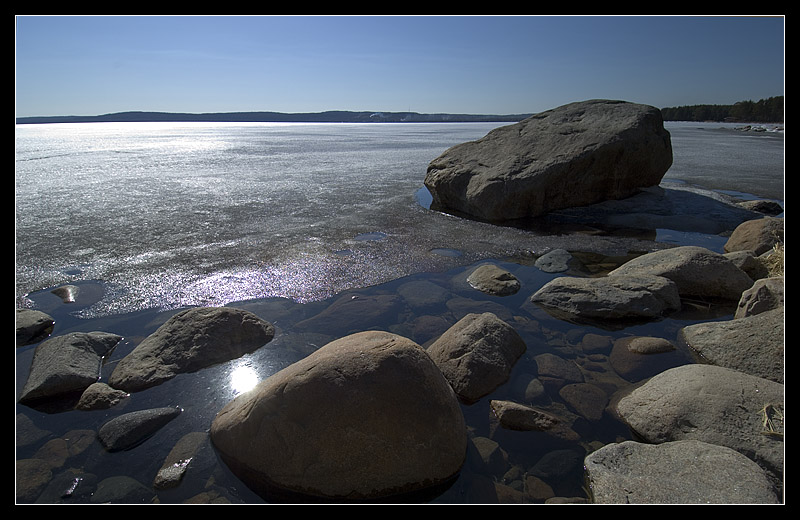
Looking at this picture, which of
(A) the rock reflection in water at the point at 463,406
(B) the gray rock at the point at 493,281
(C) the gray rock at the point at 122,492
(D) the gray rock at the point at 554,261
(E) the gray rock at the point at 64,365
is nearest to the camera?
(C) the gray rock at the point at 122,492

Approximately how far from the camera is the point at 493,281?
15.9 ft

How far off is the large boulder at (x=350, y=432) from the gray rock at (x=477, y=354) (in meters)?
0.57

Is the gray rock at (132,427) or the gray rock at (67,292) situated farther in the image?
the gray rock at (67,292)

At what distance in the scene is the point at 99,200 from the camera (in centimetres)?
892

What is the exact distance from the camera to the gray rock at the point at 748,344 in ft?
10.4

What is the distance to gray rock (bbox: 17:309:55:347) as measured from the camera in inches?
143

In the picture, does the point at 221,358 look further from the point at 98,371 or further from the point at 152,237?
the point at 152,237

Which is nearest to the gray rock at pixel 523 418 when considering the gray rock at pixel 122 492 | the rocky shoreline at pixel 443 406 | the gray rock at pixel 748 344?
the rocky shoreline at pixel 443 406

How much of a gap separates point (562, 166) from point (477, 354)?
593 cm

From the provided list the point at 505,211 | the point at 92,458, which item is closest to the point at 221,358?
the point at 92,458

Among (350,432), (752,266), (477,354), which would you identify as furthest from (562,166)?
(350,432)

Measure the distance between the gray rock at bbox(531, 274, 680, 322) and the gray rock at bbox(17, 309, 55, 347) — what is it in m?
4.41

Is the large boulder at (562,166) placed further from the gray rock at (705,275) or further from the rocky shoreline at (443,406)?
the rocky shoreline at (443,406)

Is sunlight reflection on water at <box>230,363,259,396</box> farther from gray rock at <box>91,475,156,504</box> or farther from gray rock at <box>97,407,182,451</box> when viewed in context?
gray rock at <box>91,475,156,504</box>
